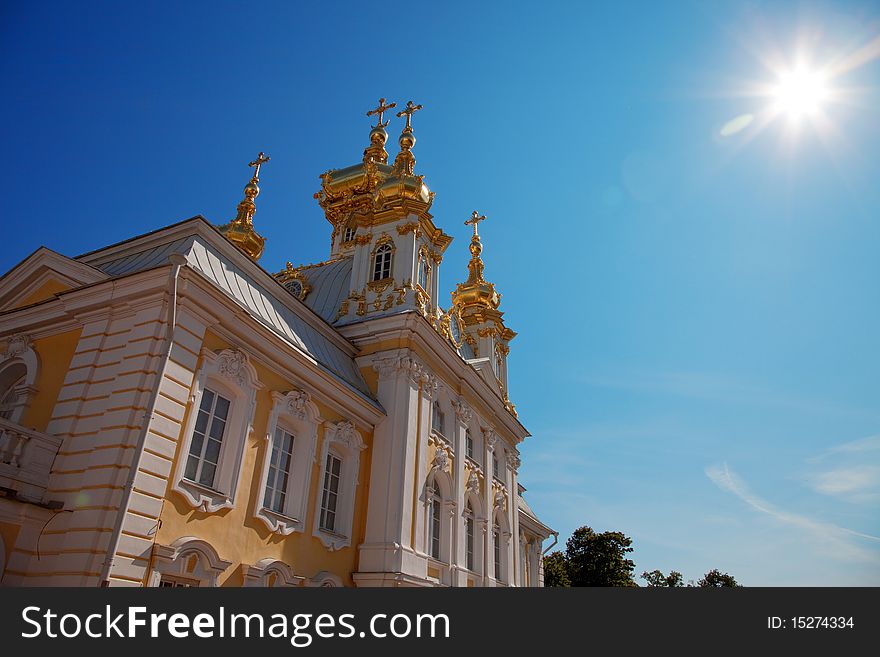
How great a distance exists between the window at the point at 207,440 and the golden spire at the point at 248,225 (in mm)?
12513

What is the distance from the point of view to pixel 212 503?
10594 millimetres

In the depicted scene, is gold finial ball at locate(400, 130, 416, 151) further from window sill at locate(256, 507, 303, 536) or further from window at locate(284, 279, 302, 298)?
window sill at locate(256, 507, 303, 536)

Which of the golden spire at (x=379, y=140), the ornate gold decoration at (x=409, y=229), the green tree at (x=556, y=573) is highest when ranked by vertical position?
the golden spire at (x=379, y=140)

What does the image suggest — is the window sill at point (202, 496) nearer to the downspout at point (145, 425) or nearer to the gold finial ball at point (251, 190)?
the downspout at point (145, 425)

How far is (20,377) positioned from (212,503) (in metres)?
5.27

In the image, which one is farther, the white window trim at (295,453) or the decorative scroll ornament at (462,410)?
the decorative scroll ornament at (462,410)

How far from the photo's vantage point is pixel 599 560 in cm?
4697

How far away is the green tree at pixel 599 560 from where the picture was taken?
152 ft

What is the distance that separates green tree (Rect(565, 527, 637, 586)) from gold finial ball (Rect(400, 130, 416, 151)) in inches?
1454

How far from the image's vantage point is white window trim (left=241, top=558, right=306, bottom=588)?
1109cm

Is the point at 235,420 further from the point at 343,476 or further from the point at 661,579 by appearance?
the point at 661,579

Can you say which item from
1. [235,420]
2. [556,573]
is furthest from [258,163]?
[556,573]

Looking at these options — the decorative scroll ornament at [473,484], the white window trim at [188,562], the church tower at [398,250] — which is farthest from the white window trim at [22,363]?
the decorative scroll ornament at [473,484]
